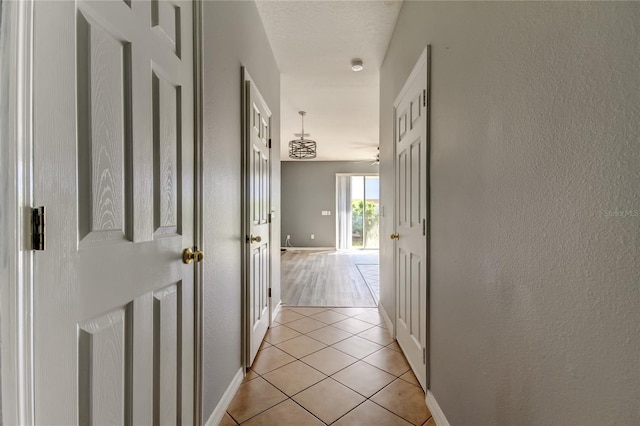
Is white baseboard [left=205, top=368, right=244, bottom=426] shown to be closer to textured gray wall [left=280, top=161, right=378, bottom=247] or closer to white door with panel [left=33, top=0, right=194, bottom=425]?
white door with panel [left=33, top=0, right=194, bottom=425]

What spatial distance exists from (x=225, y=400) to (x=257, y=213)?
4.01 feet

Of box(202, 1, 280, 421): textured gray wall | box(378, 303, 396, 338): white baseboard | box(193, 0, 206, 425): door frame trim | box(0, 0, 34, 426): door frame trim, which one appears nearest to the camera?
box(0, 0, 34, 426): door frame trim

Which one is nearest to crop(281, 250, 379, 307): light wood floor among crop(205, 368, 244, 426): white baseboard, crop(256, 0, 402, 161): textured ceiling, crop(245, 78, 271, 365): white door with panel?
crop(245, 78, 271, 365): white door with panel

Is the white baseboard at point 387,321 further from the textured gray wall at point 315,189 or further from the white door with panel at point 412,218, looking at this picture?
the textured gray wall at point 315,189

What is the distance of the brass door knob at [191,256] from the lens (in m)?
1.20

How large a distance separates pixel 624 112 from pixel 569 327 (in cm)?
48

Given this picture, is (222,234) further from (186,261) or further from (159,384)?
(159,384)

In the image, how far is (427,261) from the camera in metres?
1.72

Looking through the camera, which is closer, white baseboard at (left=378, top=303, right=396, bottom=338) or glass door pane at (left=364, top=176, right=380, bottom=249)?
white baseboard at (left=378, top=303, right=396, bottom=338)

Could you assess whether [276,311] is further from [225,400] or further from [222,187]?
[222,187]

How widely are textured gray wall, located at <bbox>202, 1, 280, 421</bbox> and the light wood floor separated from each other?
6.41ft

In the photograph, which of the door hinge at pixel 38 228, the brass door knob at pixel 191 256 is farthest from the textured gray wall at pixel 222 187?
the door hinge at pixel 38 228

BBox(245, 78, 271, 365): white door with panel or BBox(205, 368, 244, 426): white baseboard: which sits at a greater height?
BBox(245, 78, 271, 365): white door with panel

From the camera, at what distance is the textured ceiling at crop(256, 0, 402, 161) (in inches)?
92.0
